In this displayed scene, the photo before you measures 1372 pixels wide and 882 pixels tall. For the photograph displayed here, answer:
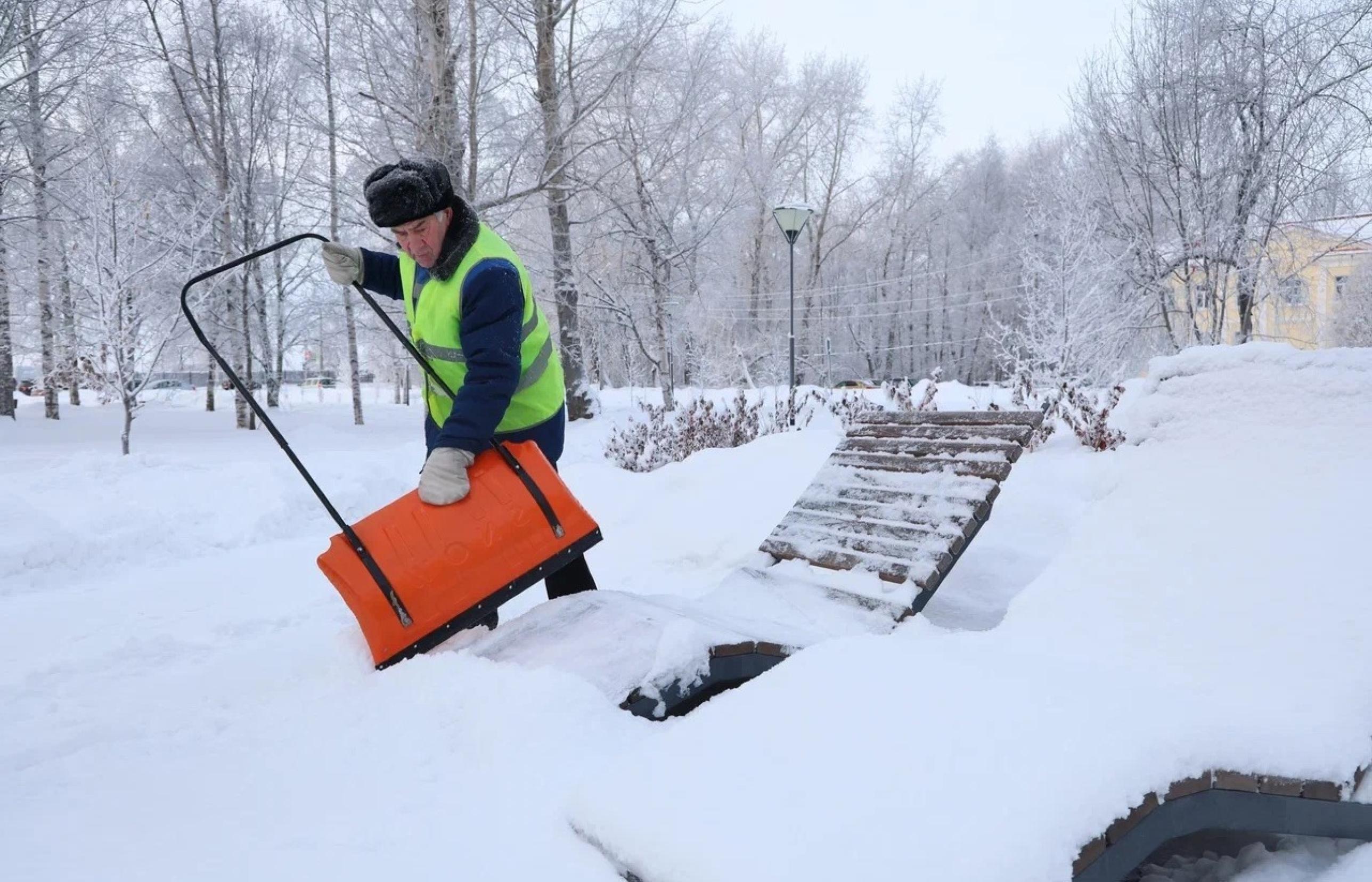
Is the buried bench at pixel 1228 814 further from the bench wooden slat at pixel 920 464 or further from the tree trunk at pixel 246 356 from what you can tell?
the tree trunk at pixel 246 356

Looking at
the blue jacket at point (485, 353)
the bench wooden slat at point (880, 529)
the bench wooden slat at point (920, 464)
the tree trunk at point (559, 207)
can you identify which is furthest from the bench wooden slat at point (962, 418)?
the tree trunk at point (559, 207)

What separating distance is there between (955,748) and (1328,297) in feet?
105

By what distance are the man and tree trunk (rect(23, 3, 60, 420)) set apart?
1076cm

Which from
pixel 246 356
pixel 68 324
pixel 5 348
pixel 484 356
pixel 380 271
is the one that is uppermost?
pixel 68 324

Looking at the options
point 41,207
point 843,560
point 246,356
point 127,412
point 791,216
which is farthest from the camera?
point 246,356

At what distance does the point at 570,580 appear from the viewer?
116 inches

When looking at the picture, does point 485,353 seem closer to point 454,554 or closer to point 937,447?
point 454,554

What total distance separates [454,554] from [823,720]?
4.23 feet

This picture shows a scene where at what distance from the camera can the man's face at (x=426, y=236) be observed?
8.40 ft

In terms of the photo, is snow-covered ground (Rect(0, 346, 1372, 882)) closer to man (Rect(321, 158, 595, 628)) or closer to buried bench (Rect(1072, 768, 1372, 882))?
buried bench (Rect(1072, 768, 1372, 882))

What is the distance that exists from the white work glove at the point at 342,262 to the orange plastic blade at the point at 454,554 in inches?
37.6

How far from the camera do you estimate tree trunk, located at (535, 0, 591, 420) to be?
11727 millimetres

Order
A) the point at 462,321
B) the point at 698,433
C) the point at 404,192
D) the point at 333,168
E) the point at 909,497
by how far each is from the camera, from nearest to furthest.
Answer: the point at 404,192 < the point at 462,321 < the point at 909,497 < the point at 698,433 < the point at 333,168

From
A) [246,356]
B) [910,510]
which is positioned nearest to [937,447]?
[910,510]
